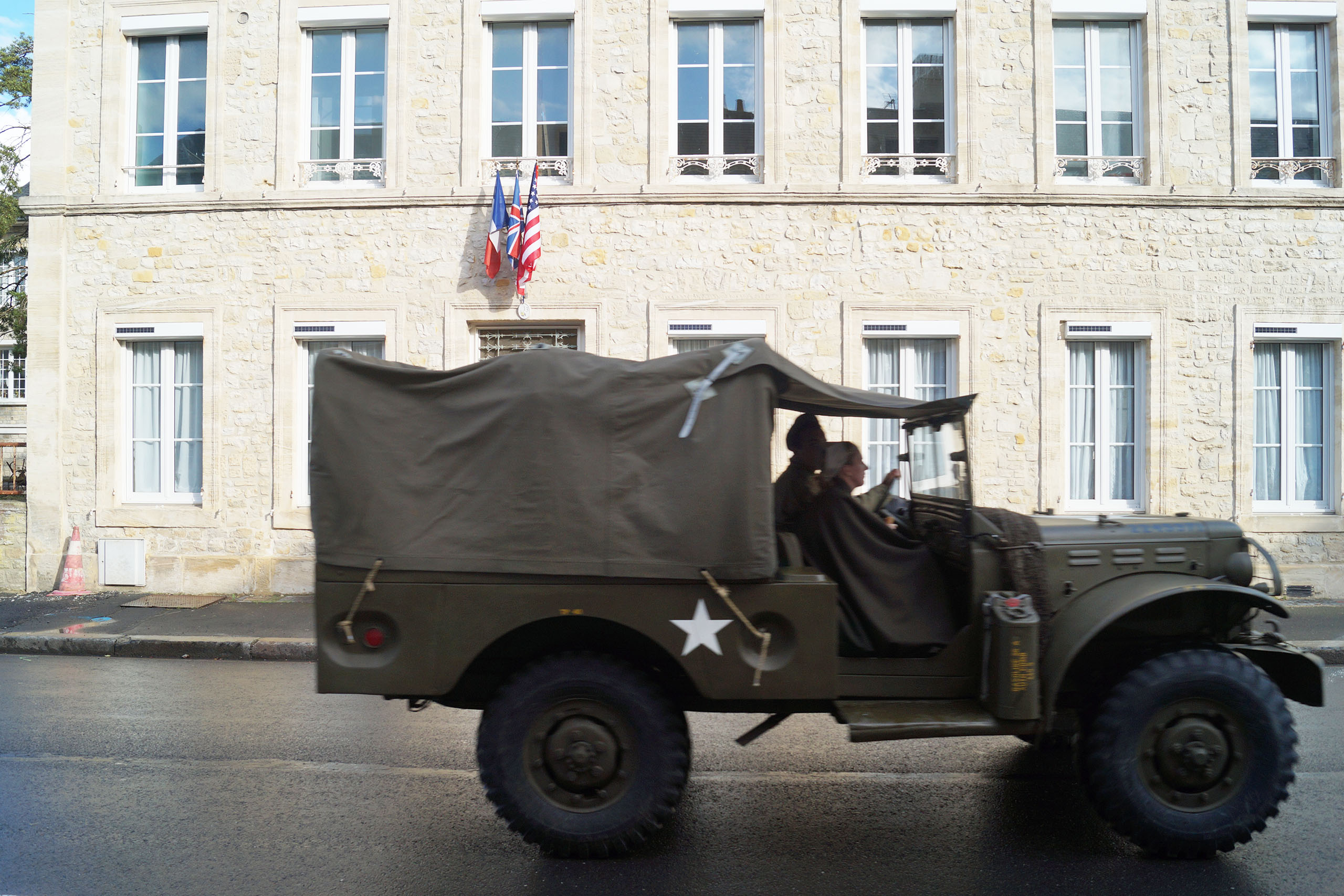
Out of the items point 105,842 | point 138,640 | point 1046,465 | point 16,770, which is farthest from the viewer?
point 1046,465

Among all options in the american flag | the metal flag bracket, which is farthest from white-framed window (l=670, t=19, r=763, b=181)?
the metal flag bracket

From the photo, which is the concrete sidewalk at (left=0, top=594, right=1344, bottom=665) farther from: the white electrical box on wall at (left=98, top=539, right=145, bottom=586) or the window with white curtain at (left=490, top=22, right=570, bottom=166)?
the window with white curtain at (left=490, top=22, right=570, bottom=166)

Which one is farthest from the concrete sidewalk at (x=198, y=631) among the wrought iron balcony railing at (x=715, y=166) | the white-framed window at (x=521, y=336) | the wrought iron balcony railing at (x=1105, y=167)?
the wrought iron balcony railing at (x=715, y=166)

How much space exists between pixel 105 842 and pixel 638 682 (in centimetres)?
259

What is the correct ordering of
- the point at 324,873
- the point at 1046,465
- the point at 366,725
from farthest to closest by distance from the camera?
the point at 1046,465, the point at 366,725, the point at 324,873

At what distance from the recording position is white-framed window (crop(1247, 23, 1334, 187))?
1198cm

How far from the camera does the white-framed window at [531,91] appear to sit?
40.2ft

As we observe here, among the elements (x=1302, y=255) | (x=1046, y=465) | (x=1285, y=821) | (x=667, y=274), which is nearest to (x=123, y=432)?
(x=667, y=274)

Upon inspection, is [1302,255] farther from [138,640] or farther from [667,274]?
[138,640]

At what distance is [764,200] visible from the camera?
1177 centimetres

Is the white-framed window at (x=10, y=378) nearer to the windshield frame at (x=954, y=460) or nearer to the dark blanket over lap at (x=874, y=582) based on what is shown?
the windshield frame at (x=954, y=460)

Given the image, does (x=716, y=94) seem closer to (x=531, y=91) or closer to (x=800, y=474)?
(x=531, y=91)

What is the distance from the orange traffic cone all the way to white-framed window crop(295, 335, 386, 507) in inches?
116

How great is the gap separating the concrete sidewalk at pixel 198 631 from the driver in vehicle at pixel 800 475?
5.80m
